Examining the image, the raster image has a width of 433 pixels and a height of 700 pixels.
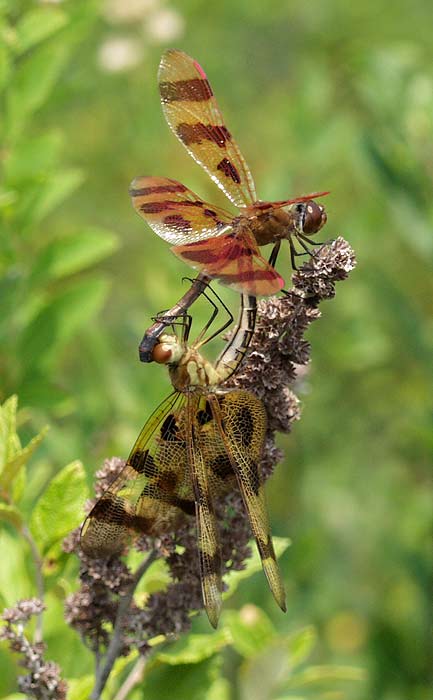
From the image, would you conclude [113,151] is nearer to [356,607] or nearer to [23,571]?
[356,607]

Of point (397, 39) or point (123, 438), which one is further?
point (397, 39)

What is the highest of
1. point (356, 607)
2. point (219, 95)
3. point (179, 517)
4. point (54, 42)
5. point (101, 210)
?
point (219, 95)

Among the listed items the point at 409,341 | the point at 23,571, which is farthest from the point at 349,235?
the point at 23,571

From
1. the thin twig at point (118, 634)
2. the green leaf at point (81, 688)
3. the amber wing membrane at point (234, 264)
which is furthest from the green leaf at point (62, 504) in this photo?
→ the amber wing membrane at point (234, 264)

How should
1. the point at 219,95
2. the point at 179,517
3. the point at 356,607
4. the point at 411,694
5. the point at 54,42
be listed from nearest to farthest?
the point at 179,517, the point at 54,42, the point at 411,694, the point at 356,607, the point at 219,95

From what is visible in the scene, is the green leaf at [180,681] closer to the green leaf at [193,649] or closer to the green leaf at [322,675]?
the green leaf at [193,649]

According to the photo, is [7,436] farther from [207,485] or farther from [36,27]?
[36,27]
